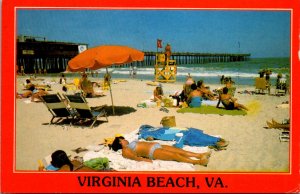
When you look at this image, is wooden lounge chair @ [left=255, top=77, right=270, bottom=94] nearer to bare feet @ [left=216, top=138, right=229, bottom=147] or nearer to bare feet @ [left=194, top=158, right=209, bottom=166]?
bare feet @ [left=216, top=138, right=229, bottom=147]

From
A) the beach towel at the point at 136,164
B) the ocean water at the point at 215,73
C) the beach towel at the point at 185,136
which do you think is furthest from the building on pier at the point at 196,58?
the beach towel at the point at 136,164

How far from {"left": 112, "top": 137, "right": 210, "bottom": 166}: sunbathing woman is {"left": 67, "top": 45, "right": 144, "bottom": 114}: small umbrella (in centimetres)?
219

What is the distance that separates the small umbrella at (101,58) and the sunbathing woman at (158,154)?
2.19 meters

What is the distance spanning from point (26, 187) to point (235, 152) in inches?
129

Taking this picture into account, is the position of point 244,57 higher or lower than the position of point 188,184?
higher

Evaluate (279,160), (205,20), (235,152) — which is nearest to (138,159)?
(235,152)

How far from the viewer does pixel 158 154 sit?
507 centimetres

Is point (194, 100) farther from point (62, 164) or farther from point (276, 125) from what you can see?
point (62, 164)

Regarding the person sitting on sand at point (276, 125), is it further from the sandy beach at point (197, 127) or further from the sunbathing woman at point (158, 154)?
the sunbathing woman at point (158, 154)

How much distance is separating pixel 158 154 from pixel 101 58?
2.54m

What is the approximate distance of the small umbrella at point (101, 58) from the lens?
22.0 feet

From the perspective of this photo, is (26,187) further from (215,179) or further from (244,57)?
(244,57)

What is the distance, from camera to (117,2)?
508 centimetres

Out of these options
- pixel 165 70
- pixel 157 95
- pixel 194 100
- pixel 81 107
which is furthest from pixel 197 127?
pixel 165 70
